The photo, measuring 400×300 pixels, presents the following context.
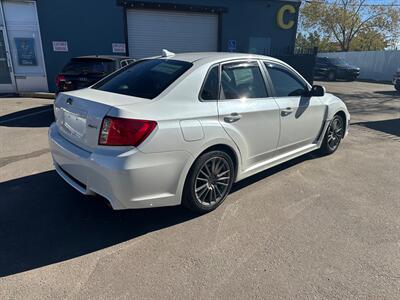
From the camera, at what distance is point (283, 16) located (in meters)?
14.6

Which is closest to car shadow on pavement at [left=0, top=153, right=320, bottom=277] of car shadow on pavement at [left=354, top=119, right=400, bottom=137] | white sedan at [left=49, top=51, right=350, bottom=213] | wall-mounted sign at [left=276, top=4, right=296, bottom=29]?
white sedan at [left=49, top=51, right=350, bottom=213]

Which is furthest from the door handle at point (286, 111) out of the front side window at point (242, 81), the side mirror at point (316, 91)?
the side mirror at point (316, 91)

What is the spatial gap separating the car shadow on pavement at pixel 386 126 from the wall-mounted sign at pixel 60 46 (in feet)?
35.0

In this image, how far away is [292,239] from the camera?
2990mm

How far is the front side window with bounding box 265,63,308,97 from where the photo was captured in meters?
4.04

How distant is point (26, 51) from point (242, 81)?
1117cm

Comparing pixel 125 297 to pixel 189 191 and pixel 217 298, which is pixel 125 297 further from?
pixel 189 191

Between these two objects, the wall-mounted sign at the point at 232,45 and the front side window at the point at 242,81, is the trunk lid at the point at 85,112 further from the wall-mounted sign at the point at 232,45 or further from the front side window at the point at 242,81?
the wall-mounted sign at the point at 232,45

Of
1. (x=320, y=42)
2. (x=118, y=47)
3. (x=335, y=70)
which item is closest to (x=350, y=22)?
(x=320, y=42)

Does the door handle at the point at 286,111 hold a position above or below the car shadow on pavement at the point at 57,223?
above

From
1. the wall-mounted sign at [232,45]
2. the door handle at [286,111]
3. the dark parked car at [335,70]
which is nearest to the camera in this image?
the door handle at [286,111]

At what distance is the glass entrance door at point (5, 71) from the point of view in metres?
11.4

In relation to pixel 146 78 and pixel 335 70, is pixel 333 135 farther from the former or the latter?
pixel 335 70

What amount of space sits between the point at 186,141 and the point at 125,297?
1399 millimetres
